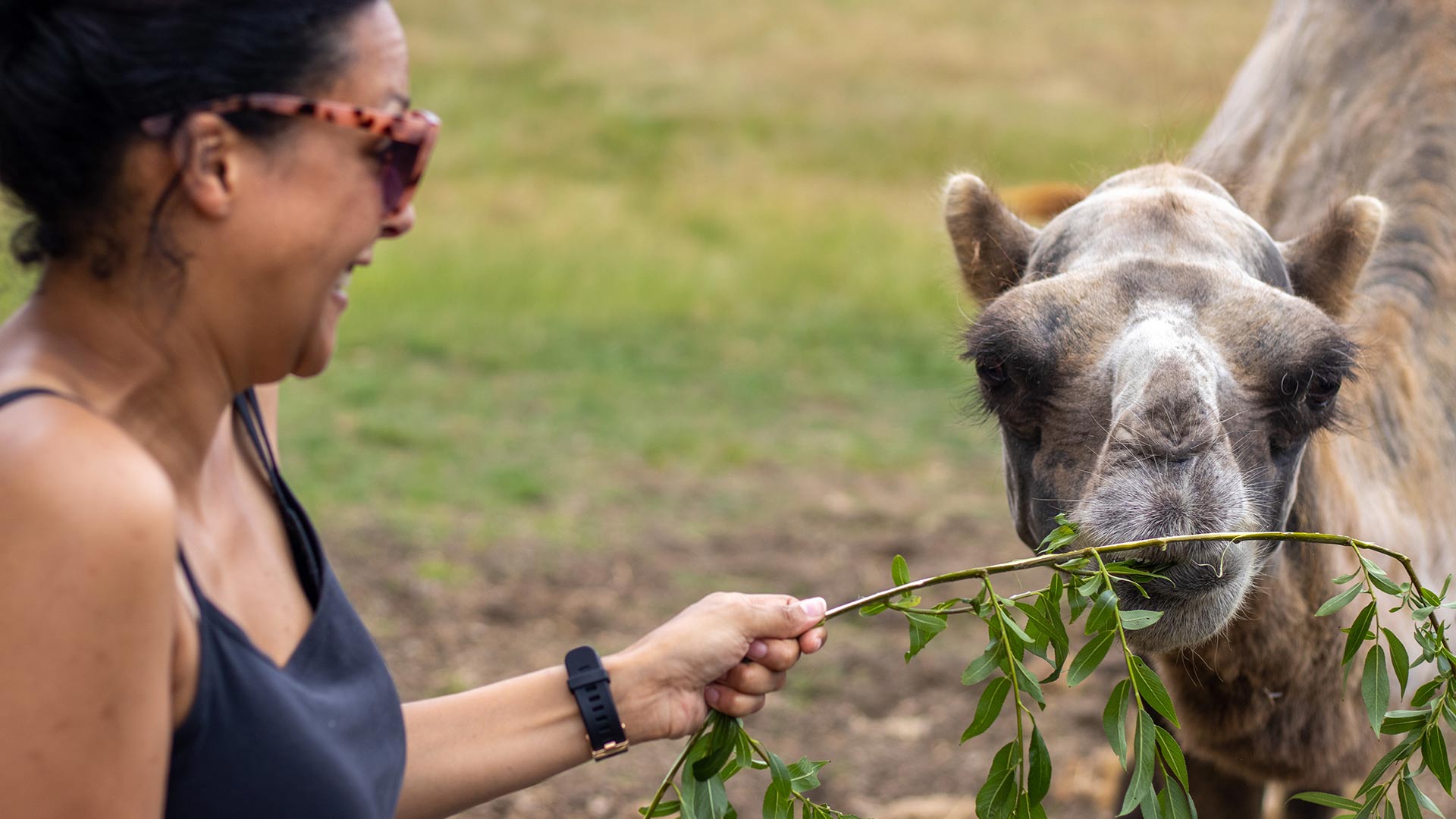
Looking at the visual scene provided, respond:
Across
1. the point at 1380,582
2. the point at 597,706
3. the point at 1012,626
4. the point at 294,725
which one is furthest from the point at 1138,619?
the point at 294,725

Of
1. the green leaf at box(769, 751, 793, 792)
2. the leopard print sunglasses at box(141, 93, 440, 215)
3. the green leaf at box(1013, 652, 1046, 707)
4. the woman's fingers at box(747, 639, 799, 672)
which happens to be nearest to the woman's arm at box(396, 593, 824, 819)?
the woman's fingers at box(747, 639, 799, 672)

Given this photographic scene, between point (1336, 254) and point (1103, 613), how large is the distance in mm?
1446

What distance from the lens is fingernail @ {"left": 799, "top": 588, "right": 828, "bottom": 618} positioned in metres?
2.33

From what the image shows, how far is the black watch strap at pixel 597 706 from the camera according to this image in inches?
90.7

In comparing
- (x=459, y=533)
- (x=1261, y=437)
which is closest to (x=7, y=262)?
(x=1261, y=437)

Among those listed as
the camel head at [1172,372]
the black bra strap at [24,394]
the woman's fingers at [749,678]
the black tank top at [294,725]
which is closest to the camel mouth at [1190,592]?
the camel head at [1172,372]

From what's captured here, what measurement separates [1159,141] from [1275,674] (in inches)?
56.5

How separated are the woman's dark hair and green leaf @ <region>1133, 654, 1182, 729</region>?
4.80 feet

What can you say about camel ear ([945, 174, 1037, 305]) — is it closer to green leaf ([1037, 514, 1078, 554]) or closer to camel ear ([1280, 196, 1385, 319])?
camel ear ([1280, 196, 1385, 319])

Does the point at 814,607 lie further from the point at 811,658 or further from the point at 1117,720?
the point at 811,658

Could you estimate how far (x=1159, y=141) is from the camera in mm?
3672

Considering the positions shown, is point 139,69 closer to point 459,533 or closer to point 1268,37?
point 1268,37

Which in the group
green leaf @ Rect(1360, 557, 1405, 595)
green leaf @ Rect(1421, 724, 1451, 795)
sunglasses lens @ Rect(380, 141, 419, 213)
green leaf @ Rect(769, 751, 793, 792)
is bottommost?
green leaf @ Rect(769, 751, 793, 792)

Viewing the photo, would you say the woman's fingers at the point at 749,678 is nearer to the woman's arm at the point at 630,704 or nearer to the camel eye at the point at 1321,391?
the woman's arm at the point at 630,704
